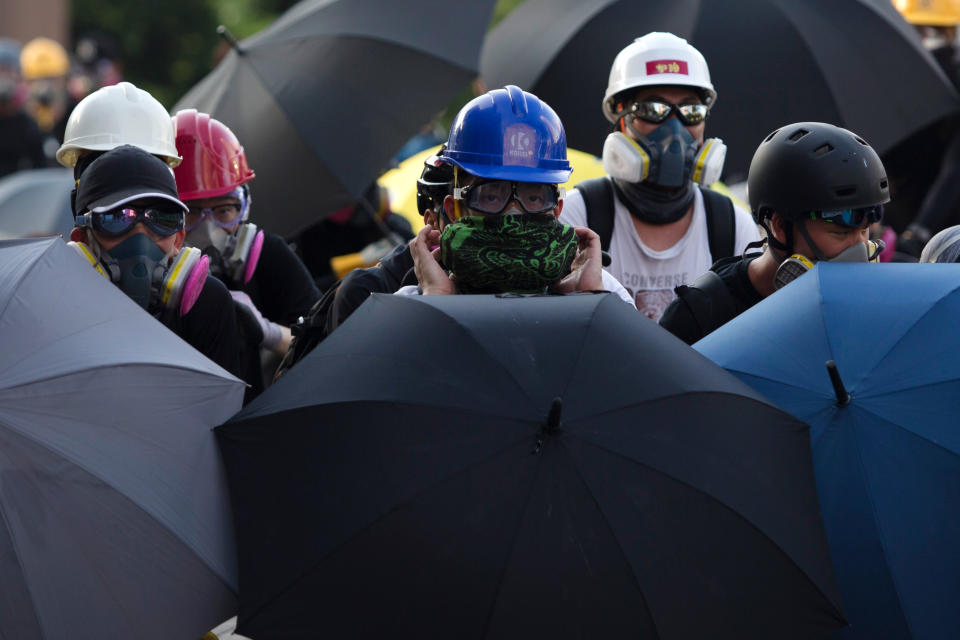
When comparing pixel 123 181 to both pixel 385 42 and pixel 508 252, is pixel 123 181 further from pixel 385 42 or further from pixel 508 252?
pixel 385 42

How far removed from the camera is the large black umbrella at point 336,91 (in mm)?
7535

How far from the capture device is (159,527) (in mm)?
3742

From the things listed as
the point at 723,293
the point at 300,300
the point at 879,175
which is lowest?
the point at 300,300

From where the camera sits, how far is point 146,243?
187 inches

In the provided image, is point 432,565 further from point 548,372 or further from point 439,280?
point 439,280

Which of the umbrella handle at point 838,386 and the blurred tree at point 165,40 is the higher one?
the umbrella handle at point 838,386

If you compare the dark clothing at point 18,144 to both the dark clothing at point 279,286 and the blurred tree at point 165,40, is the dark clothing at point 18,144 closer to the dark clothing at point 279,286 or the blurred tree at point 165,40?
the dark clothing at point 279,286

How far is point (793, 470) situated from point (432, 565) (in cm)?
93

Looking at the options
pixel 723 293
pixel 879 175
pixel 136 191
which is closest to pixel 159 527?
pixel 136 191

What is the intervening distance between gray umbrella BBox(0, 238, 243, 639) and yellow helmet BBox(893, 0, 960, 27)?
23.0 ft

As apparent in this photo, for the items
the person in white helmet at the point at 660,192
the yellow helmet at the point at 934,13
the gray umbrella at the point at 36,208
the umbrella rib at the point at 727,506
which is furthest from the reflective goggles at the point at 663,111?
the gray umbrella at the point at 36,208

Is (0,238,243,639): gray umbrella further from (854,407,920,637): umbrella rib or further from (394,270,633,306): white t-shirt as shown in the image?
(854,407,920,637): umbrella rib

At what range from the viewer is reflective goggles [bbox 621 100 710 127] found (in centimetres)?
635

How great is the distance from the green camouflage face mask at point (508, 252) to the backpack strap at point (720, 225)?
6.00ft
